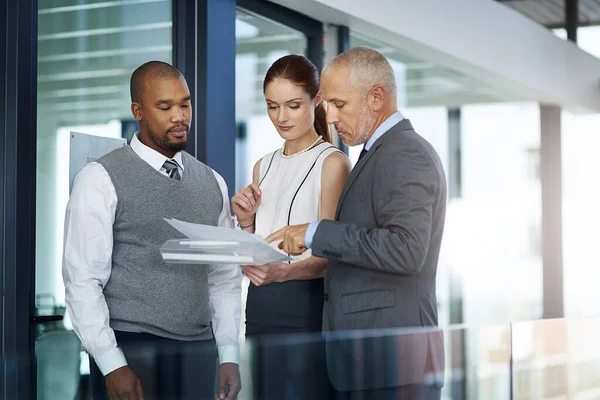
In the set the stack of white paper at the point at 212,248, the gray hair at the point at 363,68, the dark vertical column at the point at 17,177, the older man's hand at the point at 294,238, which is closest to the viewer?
the stack of white paper at the point at 212,248

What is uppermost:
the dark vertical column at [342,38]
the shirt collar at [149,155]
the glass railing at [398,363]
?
the dark vertical column at [342,38]

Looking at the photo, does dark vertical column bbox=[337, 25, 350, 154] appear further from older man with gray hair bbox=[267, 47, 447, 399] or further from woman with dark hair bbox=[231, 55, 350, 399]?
older man with gray hair bbox=[267, 47, 447, 399]

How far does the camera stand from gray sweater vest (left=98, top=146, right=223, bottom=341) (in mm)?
2502

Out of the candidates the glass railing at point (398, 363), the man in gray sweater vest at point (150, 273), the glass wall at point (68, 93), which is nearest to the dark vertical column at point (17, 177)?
the glass wall at point (68, 93)

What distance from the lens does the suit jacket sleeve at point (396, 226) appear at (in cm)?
232

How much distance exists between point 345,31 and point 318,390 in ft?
11.1

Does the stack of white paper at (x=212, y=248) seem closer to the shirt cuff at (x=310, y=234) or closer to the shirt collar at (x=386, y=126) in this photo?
the shirt cuff at (x=310, y=234)

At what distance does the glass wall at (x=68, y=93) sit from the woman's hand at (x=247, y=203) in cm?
92

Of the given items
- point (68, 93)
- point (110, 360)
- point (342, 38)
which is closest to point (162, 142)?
point (110, 360)

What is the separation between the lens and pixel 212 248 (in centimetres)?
232

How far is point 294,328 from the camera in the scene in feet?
9.15

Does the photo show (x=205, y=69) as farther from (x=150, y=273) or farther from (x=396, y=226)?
(x=396, y=226)

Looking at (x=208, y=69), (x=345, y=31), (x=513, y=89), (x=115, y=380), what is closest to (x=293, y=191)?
(x=115, y=380)

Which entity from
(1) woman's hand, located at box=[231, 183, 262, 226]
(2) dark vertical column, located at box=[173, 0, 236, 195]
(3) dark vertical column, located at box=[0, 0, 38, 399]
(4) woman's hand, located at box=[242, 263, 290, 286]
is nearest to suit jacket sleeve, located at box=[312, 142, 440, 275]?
(4) woman's hand, located at box=[242, 263, 290, 286]
